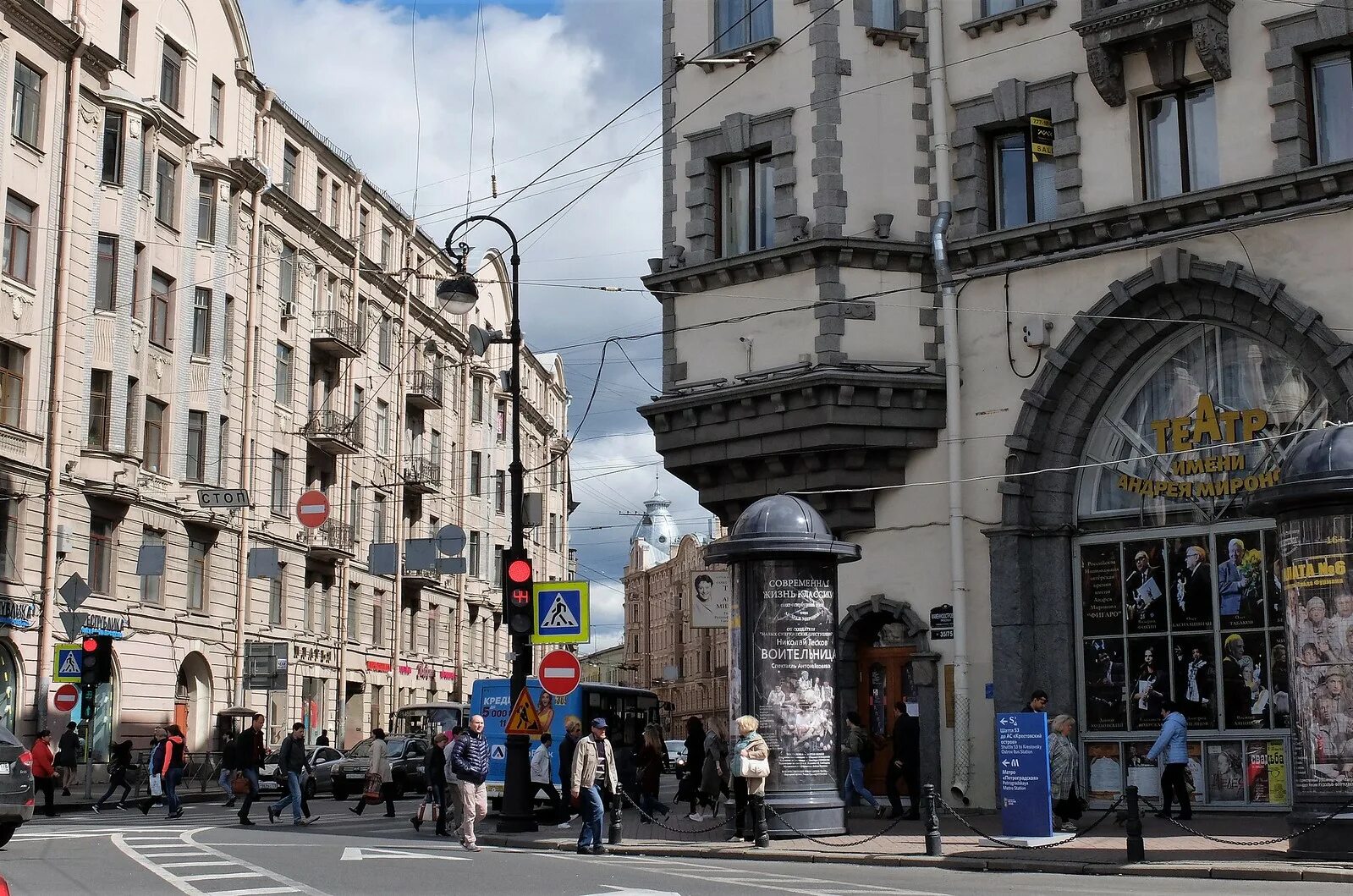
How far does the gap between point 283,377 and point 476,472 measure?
19.5 metres

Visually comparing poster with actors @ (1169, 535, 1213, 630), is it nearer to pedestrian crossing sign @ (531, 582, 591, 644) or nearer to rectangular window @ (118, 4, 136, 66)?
pedestrian crossing sign @ (531, 582, 591, 644)

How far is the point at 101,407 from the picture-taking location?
39.2 metres

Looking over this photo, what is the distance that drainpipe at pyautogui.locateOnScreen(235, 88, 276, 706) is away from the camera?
45625mm

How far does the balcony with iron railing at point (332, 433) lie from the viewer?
167 ft

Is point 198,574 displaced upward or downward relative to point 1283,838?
upward

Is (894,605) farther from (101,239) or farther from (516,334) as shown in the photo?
(101,239)

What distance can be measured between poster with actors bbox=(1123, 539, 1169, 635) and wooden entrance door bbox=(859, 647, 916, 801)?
11.9ft

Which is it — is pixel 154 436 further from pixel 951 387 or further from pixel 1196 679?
pixel 1196 679

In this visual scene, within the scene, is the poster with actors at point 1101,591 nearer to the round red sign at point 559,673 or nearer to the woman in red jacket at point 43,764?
the round red sign at point 559,673

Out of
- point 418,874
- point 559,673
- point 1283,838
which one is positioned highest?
point 559,673

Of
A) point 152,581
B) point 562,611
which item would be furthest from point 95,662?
point 152,581

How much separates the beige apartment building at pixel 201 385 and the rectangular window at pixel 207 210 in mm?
91

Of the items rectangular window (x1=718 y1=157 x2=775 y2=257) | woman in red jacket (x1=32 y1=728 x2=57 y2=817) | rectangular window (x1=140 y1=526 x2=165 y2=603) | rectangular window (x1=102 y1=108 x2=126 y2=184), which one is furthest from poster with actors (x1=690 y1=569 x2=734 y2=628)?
rectangular window (x1=102 y1=108 x2=126 y2=184)

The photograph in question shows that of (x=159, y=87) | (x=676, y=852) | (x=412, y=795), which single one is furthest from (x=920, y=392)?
(x=159, y=87)
